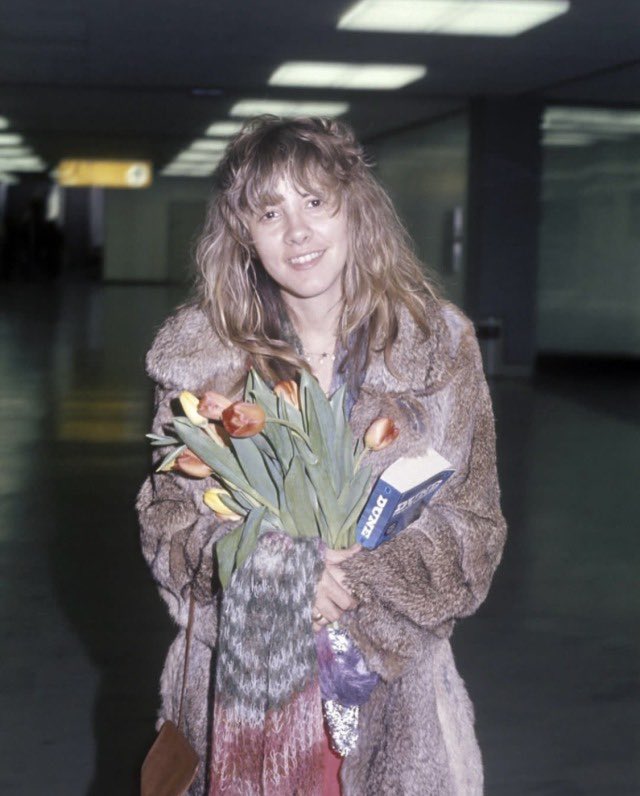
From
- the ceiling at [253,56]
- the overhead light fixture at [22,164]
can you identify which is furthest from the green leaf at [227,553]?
Result: the overhead light fixture at [22,164]

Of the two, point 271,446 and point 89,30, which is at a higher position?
point 89,30

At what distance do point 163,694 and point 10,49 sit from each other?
10301mm

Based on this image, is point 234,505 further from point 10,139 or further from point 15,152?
point 15,152

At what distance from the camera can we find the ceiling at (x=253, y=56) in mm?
9266

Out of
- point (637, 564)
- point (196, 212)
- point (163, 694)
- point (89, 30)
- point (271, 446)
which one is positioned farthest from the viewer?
point (196, 212)

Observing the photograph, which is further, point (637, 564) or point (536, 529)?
point (536, 529)

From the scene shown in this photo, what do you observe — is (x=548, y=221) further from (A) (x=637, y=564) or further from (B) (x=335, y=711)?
(B) (x=335, y=711)

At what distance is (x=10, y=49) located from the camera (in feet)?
37.2

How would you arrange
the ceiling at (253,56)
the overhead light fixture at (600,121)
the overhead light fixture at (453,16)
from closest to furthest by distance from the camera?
the overhead light fixture at (453,16) < the ceiling at (253,56) < the overhead light fixture at (600,121)

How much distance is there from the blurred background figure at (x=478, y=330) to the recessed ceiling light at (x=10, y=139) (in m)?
0.49

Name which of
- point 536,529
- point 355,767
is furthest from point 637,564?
point 355,767

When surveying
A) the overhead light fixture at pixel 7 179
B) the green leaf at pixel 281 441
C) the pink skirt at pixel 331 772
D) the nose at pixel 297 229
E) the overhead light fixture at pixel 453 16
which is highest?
the overhead light fixture at pixel 453 16

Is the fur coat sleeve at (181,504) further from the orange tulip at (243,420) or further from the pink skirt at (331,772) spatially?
the orange tulip at (243,420)

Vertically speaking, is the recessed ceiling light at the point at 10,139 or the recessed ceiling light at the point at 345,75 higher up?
the recessed ceiling light at the point at 345,75
